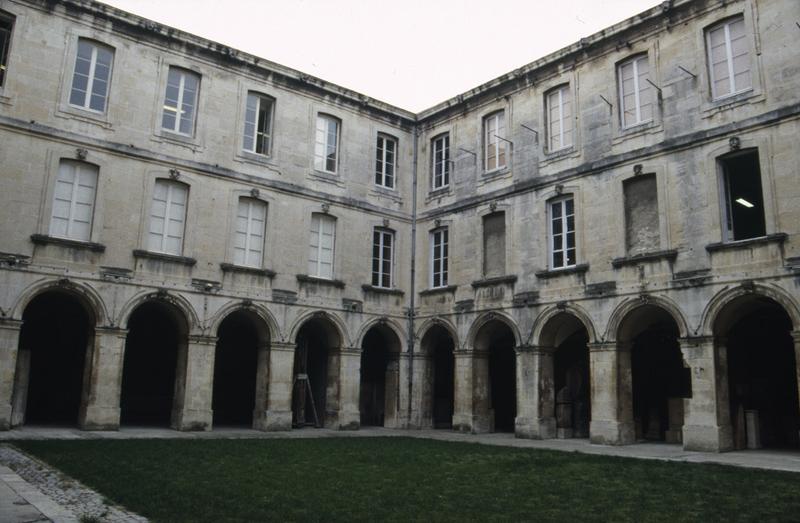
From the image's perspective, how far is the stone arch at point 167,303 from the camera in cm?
1625

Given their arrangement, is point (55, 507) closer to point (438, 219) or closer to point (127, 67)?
point (127, 67)

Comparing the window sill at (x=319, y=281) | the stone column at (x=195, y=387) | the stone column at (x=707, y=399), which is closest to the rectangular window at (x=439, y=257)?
the window sill at (x=319, y=281)

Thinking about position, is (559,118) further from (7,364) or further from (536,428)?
(7,364)

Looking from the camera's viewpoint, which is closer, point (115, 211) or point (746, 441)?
point (746, 441)

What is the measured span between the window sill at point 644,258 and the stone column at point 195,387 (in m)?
10.5

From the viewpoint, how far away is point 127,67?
1705 cm

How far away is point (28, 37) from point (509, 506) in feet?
49.3

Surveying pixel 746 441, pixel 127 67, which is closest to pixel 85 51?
pixel 127 67

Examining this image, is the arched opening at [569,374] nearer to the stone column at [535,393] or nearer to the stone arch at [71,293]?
the stone column at [535,393]

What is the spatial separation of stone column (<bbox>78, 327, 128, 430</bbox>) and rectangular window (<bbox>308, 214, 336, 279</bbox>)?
5875 millimetres

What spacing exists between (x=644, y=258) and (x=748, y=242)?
2.36 meters

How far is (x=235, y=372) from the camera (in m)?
21.5

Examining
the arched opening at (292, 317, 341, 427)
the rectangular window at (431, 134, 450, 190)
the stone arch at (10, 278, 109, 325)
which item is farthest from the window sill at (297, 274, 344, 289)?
the stone arch at (10, 278, 109, 325)

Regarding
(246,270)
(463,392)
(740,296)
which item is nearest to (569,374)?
(463,392)
